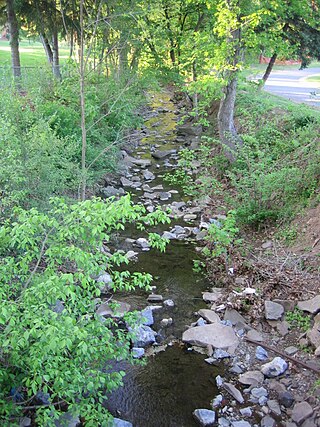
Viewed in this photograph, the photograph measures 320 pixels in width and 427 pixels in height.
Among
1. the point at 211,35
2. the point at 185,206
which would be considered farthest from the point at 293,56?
the point at 185,206

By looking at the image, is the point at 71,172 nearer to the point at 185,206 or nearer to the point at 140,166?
the point at 185,206

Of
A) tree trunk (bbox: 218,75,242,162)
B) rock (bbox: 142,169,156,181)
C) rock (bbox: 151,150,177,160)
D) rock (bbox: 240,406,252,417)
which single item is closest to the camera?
rock (bbox: 240,406,252,417)

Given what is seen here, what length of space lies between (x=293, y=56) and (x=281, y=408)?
475 inches

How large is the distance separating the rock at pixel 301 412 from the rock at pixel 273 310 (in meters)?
1.53

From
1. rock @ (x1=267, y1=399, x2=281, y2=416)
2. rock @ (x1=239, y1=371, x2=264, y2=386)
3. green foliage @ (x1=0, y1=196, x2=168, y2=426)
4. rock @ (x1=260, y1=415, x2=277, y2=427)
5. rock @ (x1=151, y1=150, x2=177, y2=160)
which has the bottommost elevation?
rock @ (x1=260, y1=415, x2=277, y2=427)

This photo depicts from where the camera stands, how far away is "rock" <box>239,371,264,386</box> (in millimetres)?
4895

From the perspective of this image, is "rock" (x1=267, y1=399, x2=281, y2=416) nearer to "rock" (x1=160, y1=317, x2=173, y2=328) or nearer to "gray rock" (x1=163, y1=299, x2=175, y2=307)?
"rock" (x1=160, y1=317, x2=173, y2=328)

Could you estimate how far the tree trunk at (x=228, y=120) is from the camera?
35.1 ft

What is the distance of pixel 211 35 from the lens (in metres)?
10.7

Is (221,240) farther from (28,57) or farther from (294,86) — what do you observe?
(28,57)

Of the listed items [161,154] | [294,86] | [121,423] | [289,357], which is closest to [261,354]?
[289,357]

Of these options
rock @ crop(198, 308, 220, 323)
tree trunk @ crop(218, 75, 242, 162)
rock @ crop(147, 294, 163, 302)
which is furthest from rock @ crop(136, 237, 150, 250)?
tree trunk @ crop(218, 75, 242, 162)

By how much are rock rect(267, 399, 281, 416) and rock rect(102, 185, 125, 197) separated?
21.8 feet

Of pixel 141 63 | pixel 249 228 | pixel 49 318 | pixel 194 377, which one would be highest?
pixel 141 63
